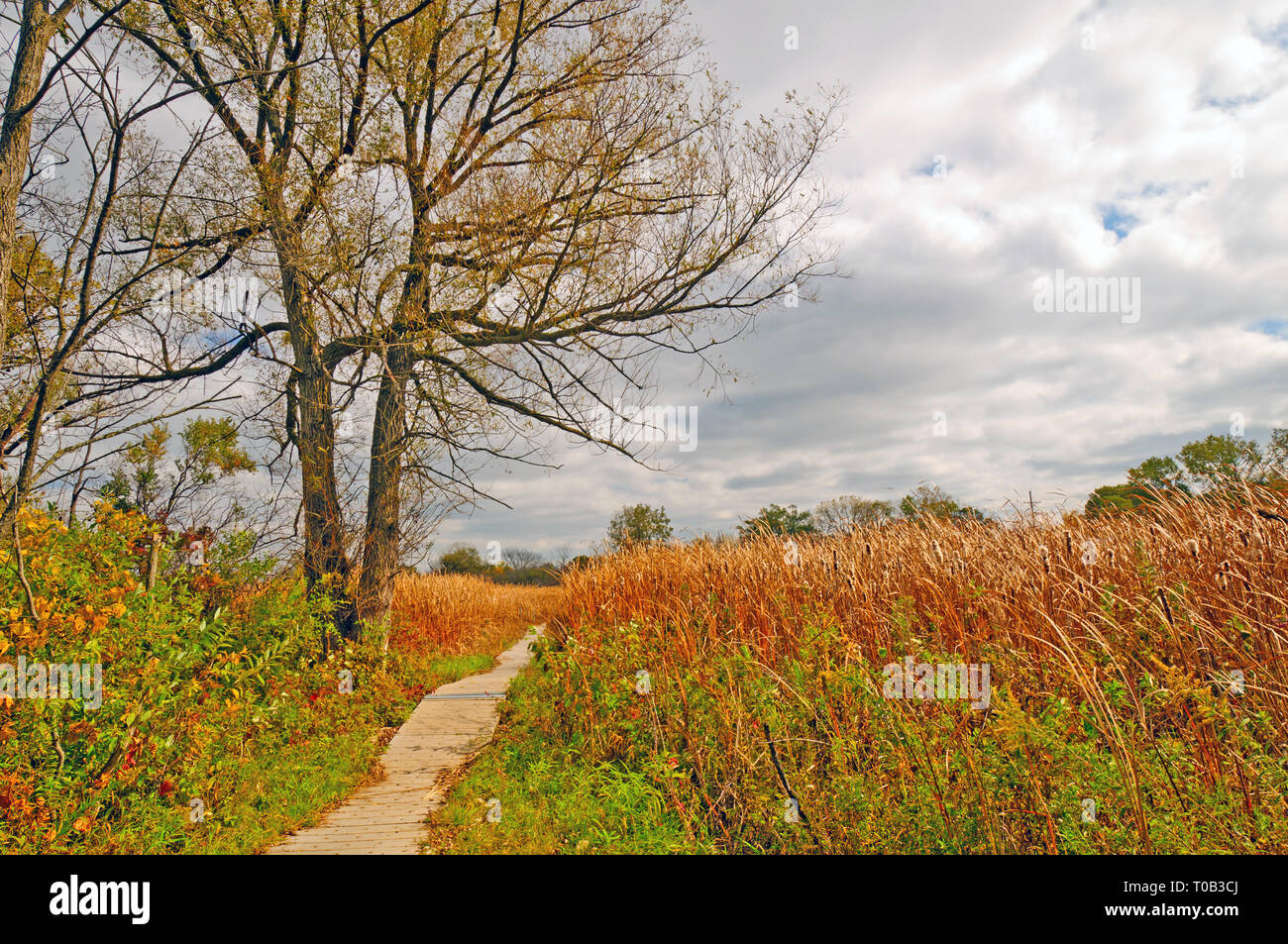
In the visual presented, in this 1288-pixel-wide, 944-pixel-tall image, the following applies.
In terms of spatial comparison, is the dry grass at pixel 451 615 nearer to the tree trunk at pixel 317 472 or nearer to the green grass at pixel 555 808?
the tree trunk at pixel 317 472

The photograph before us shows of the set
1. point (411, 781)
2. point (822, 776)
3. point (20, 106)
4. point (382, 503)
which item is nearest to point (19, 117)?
point (20, 106)

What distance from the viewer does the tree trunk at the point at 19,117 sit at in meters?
3.86

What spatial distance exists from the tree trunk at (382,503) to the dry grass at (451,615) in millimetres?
1700

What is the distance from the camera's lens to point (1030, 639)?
15.9ft

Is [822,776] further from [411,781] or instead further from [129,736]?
[129,736]

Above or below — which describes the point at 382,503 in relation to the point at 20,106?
below

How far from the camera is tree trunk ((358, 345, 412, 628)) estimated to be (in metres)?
9.18

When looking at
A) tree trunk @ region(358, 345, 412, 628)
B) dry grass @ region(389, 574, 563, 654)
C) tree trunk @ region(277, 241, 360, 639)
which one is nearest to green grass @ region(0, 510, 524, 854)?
tree trunk @ region(277, 241, 360, 639)

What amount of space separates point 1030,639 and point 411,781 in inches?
201

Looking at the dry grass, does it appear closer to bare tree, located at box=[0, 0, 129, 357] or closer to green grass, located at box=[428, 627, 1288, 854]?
green grass, located at box=[428, 627, 1288, 854]

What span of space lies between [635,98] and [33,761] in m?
8.40

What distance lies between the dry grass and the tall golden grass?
15.4ft

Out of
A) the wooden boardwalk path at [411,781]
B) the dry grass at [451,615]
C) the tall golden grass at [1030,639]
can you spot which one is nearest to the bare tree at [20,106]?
the wooden boardwalk path at [411,781]
